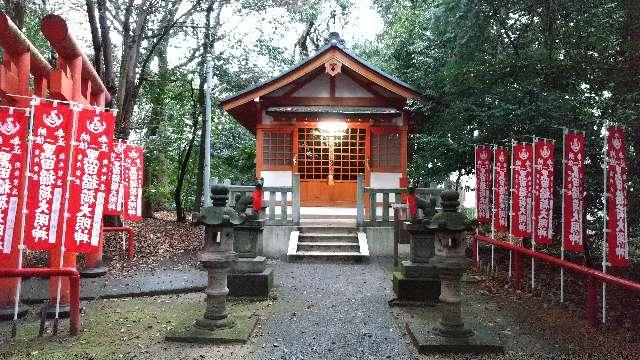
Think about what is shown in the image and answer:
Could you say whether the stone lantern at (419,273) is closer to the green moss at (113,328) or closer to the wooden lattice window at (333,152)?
the green moss at (113,328)

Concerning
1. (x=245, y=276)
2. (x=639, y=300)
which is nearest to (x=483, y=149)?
(x=639, y=300)

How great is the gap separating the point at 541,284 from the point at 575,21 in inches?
217

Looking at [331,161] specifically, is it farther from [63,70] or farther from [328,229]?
[63,70]

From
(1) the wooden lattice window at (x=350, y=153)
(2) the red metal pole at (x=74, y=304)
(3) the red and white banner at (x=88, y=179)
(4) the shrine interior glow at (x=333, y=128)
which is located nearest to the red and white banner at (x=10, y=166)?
(3) the red and white banner at (x=88, y=179)

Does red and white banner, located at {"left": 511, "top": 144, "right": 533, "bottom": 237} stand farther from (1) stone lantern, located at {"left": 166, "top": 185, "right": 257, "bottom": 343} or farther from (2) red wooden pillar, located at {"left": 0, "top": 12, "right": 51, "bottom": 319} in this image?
(2) red wooden pillar, located at {"left": 0, "top": 12, "right": 51, "bottom": 319}

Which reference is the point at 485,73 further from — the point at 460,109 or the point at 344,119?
the point at 344,119

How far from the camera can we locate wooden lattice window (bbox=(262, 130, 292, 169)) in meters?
14.6

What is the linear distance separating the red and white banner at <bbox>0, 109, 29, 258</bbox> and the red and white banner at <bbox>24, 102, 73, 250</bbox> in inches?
5.7

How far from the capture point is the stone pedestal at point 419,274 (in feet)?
23.3

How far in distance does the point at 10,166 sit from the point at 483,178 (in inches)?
372

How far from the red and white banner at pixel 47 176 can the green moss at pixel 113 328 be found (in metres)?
1.21

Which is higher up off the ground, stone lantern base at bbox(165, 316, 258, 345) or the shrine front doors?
the shrine front doors

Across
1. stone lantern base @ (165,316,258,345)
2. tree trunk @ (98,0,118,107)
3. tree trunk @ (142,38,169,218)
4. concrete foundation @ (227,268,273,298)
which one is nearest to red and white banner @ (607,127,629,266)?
stone lantern base @ (165,316,258,345)

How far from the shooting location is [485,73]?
9.65 meters
